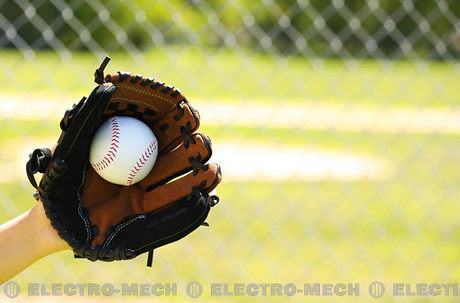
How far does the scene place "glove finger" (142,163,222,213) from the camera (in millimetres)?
1929

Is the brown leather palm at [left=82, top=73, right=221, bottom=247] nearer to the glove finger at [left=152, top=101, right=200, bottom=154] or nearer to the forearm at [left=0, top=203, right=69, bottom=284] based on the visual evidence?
the glove finger at [left=152, top=101, right=200, bottom=154]

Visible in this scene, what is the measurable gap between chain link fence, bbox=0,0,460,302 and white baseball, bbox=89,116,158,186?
137 cm

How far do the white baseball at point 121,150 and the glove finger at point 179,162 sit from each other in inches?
2.5

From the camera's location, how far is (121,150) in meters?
1.85

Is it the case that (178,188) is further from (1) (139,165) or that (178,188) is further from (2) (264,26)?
(2) (264,26)

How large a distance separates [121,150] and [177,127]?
180 mm

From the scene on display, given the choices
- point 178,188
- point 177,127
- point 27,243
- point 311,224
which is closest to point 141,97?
point 177,127

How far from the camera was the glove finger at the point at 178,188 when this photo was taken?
193cm

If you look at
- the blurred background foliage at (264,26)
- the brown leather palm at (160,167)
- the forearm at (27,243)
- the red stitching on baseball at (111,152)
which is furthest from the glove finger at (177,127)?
the blurred background foliage at (264,26)

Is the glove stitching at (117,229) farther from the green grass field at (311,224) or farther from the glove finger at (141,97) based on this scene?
the green grass field at (311,224)

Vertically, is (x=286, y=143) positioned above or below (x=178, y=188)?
below

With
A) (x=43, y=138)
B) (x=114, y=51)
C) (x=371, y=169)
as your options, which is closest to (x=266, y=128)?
(x=371, y=169)

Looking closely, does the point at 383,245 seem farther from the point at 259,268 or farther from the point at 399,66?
the point at 399,66

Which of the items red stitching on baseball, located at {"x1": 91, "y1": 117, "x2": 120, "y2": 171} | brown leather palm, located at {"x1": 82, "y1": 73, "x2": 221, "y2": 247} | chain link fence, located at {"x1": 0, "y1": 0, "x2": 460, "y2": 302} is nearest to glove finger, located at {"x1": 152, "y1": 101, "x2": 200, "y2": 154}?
brown leather palm, located at {"x1": 82, "y1": 73, "x2": 221, "y2": 247}
